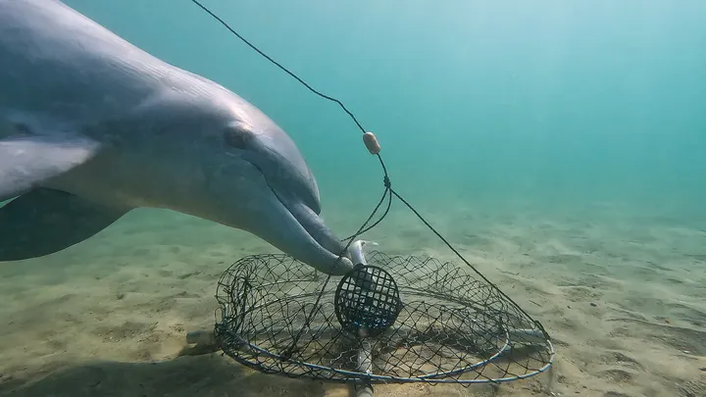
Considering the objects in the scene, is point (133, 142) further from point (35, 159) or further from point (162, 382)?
point (162, 382)

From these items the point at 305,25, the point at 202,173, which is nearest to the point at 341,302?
the point at 202,173

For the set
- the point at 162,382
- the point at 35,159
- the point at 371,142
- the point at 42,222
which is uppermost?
the point at 371,142

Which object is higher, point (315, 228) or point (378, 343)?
point (315, 228)

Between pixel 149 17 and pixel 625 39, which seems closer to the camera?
pixel 149 17

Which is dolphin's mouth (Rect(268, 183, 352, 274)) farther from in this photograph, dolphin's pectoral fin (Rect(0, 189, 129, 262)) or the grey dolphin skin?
dolphin's pectoral fin (Rect(0, 189, 129, 262))

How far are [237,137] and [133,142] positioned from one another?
661 mm

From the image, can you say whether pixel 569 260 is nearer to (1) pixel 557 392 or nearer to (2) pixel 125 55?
(1) pixel 557 392

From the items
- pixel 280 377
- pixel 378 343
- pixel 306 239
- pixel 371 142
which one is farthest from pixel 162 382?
pixel 371 142

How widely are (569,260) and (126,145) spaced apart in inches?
268

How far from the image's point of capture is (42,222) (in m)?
2.88

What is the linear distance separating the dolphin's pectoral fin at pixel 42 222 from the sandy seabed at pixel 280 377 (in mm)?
929

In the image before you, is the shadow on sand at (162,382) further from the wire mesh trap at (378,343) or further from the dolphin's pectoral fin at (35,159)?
the dolphin's pectoral fin at (35,159)

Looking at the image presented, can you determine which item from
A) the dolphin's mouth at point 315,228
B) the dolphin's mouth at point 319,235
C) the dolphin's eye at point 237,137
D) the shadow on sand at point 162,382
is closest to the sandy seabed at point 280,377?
the shadow on sand at point 162,382

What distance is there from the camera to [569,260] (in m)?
6.82
